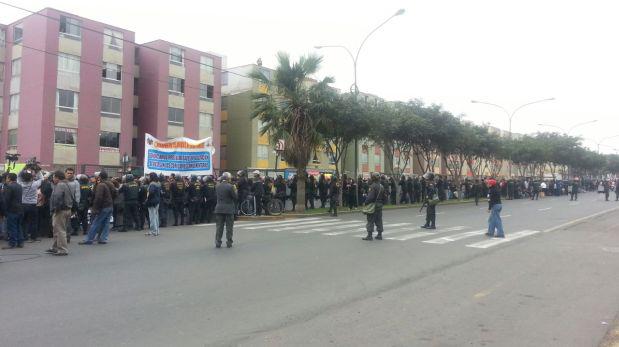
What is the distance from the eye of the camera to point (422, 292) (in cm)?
711

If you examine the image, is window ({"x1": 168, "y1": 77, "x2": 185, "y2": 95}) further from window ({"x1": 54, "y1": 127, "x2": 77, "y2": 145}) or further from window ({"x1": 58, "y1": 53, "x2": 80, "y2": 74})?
window ({"x1": 54, "y1": 127, "x2": 77, "y2": 145})

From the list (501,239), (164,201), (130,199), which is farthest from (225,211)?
(501,239)

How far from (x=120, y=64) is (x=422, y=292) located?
134ft

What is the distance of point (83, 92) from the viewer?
39.7 m

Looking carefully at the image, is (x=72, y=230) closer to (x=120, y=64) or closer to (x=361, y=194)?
(x=361, y=194)

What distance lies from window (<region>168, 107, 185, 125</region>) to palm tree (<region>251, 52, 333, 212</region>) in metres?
24.6

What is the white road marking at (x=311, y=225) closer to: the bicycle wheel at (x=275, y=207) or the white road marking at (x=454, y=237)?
the bicycle wheel at (x=275, y=207)

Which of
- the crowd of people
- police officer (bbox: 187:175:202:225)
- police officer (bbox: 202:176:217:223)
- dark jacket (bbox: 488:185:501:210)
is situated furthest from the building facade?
dark jacket (bbox: 488:185:501:210)

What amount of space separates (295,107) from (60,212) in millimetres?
13758

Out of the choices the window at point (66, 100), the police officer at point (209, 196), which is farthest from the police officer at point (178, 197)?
the window at point (66, 100)

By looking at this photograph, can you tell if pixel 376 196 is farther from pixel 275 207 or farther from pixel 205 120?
pixel 205 120

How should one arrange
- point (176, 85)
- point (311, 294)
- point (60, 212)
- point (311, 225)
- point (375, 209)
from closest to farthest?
point (311, 294) < point (60, 212) < point (375, 209) < point (311, 225) < point (176, 85)

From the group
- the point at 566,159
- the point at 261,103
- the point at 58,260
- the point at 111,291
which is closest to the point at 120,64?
the point at 261,103

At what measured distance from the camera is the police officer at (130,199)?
15.1 meters
